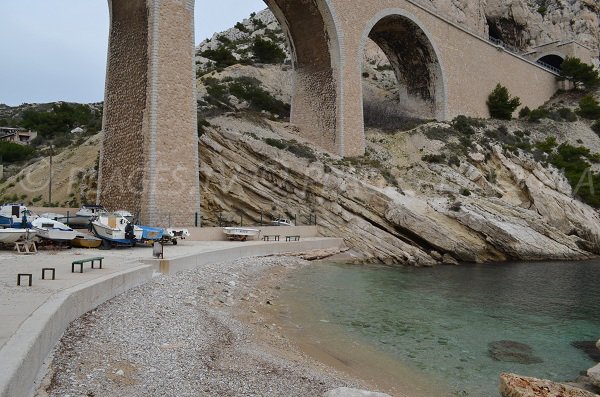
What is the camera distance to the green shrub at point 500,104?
33.1 metres

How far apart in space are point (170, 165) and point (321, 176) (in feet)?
22.2

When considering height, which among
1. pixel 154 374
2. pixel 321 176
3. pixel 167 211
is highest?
pixel 321 176

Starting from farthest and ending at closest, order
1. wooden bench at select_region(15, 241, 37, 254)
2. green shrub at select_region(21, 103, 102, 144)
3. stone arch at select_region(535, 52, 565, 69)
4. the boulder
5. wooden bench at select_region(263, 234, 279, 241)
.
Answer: stone arch at select_region(535, 52, 565, 69), green shrub at select_region(21, 103, 102, 144), wooden bench at select_region(263, 234, 279, 241), wooden bench at select_region(15, 241, 37, 254), the boulder

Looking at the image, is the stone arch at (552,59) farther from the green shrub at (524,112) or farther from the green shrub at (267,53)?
the green shrub at (267,53)

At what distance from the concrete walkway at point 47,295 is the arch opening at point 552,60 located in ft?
150

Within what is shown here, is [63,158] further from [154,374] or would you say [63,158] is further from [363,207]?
[154,374]

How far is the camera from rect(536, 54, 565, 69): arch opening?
148 ft

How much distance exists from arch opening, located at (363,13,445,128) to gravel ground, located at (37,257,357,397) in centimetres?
2282

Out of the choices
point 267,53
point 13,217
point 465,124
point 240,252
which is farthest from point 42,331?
point 267,53

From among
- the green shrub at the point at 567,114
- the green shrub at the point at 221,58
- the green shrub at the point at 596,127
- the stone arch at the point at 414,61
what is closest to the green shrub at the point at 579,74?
the green shrub at the point at 567,114

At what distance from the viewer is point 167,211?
48.6 ft

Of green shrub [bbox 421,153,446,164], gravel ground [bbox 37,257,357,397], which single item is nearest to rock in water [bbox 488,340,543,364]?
gravel ground [bbox 37,257,357,397]

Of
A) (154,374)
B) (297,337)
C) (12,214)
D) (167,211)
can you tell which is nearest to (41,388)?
(154,374)

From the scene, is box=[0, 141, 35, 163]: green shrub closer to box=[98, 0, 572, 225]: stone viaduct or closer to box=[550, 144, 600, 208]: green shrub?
box=[98, 0, 572, 225]: stone viaduct
